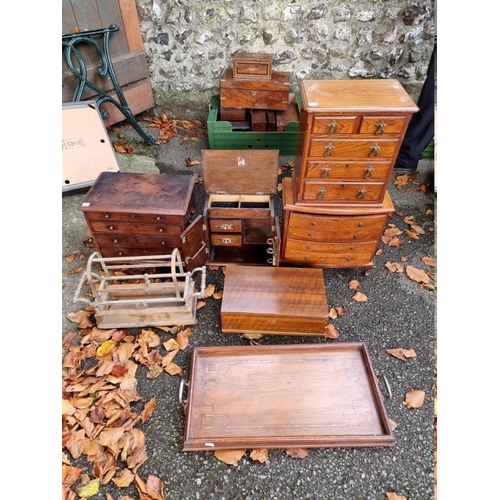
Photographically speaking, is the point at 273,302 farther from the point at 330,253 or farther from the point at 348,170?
the point at 348,170

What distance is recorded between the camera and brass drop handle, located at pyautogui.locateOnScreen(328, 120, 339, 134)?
2.41 m

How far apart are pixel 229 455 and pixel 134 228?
76.9 inches

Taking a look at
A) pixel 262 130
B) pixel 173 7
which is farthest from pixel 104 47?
pixel 262 130

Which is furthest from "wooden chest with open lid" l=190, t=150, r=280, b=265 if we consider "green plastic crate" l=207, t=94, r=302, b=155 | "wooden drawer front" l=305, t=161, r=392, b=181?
"green plastic crate" l=207, t=94, r=302, b=155

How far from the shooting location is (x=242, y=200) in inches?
137

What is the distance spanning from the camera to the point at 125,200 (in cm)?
297

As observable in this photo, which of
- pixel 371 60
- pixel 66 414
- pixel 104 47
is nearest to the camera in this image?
pixel 66 414

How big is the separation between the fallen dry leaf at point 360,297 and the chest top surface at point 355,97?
1.69 metres

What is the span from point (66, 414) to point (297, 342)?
1822 millimetres

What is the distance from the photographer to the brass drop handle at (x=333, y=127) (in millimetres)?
2408

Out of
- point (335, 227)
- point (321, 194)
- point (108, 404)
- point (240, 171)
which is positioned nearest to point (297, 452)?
point (108, 404)

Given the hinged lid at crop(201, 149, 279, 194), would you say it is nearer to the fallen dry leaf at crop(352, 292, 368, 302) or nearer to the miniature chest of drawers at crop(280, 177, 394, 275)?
the miniature chest of drawers at crop(280, 177, 394, 275)

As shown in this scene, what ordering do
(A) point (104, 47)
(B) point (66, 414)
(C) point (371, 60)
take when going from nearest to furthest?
1. (B) point (66, 414)
2. (A) point (104, 47)
3. (C) point (371, 60)

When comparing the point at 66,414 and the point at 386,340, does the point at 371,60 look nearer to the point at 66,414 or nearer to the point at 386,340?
the point at 386,340
